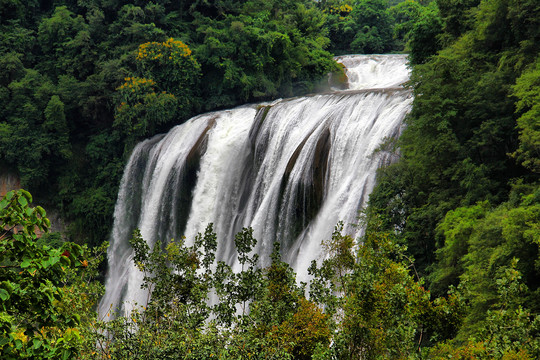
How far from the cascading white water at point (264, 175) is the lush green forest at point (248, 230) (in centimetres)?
126

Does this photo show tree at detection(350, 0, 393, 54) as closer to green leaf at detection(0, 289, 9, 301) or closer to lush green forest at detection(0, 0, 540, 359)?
lush green forest at detection(0, 0, 540, 359)

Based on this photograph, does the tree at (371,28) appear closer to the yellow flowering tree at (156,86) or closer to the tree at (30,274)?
the yellow flowering tree at (156,86)

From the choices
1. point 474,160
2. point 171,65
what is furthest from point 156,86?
point 474,160

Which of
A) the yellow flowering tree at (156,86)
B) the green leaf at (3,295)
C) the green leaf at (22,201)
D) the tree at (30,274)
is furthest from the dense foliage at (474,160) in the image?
the yellow flowering tree at (156,86)

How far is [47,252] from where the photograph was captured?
4418 millimetres

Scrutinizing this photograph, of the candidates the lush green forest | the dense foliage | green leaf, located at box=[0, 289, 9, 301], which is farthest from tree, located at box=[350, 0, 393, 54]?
green leaf, located at box=[0, 289, 9, 301]

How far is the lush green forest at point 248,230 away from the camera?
6609 millimetres

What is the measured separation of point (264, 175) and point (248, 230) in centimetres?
258

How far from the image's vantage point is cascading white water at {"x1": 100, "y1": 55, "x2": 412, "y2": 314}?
15.8m

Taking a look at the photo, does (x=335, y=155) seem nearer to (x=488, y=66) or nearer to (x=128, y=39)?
(x=488, y=66)

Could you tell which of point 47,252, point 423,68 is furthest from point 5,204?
point 423,68

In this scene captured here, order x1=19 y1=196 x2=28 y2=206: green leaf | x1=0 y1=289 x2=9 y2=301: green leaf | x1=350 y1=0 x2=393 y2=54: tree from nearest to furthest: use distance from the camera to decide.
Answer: x1=0 y1=289 x2=9 y2=301: green leaf → x1=19 y1=196 x2=28 y2=206: green leaf → x1=350 y1=0 x2=393 y2=54: tree

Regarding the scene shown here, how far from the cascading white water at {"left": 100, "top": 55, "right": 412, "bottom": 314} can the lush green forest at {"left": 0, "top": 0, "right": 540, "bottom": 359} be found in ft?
4.13

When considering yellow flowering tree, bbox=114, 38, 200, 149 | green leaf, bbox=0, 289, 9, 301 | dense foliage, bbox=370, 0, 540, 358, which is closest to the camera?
green leaf, bbox=0, 289, 9, 301
